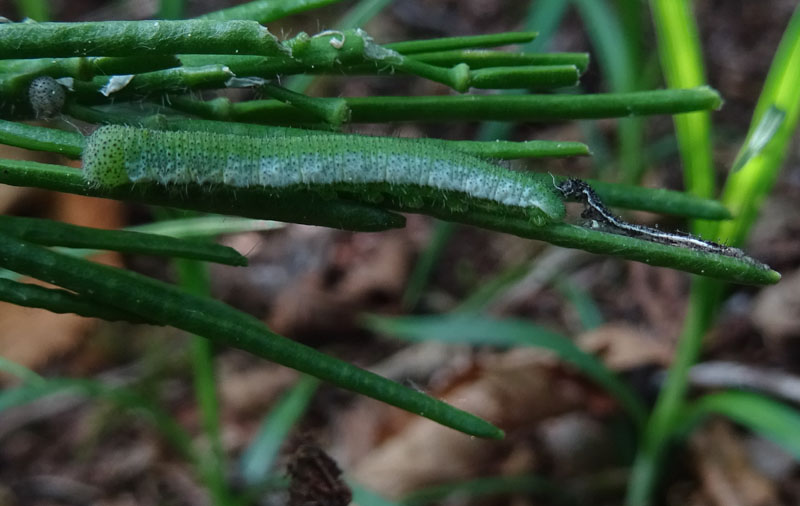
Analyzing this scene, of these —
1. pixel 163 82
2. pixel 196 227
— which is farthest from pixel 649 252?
pixel 196 227

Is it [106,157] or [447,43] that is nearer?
[106,157]

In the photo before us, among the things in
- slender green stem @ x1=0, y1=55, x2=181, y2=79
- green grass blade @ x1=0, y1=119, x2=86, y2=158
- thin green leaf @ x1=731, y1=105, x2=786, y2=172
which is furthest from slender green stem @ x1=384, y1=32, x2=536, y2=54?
thin green leaf @ x1=731, y1=105, x2=786, y2=172

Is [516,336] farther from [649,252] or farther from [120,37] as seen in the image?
[120,37]

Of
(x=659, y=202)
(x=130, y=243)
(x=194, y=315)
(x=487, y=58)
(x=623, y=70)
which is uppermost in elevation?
(x=623, y=70)

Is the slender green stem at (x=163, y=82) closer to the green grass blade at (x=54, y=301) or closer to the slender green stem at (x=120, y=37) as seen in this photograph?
the slender green stem at (x=120, y=37)

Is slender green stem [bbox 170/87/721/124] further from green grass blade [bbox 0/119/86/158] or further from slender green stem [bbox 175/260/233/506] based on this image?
slender green stem [bbox 175/260/233/506]

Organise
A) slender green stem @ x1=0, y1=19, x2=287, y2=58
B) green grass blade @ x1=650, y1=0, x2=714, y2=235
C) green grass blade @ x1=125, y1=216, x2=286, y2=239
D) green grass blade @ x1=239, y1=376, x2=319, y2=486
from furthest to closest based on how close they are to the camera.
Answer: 1. green grass blade @ x1=239, y1=376, x2=319, y2=486
2. green grass blade @ x1=650, y1=0, x2=714, y2=235
3. green grass blade @ x1=125, y1=216, x2=286, y2=239
4. slender green stem @ x1=0, y1=19, x2=287, y2=58

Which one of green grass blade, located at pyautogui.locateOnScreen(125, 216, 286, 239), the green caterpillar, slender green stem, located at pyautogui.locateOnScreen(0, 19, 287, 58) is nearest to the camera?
slender green stem, located at pyautogui.locateOnScreen(0, 19, 287, 58)
